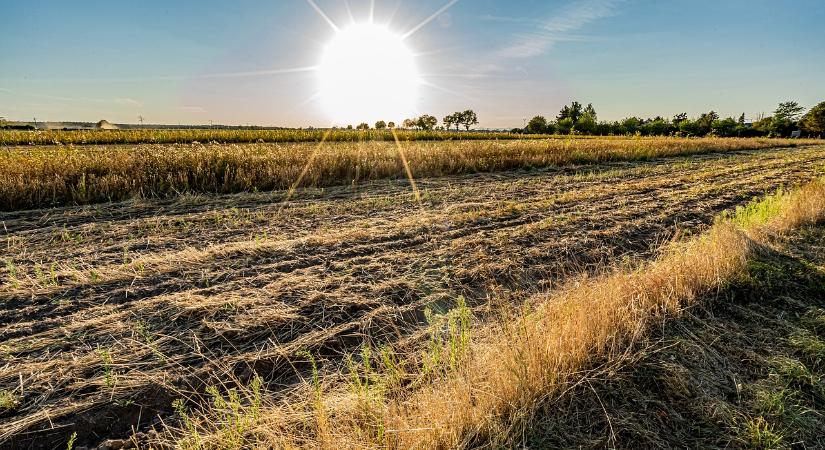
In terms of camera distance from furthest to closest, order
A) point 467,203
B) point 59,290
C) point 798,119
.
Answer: point 798,119 → point 467,203 → point 59,290

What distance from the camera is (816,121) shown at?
72125 millimetres

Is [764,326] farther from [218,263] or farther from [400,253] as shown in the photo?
[218,263]

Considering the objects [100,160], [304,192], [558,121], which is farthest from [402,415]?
[558,121]

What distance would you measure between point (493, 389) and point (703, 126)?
9973cm

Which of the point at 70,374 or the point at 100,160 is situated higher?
the point at 100,160

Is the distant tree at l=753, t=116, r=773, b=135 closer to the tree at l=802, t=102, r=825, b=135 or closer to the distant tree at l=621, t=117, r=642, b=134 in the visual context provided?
the tree at l=802, t=102, r=825, b=135

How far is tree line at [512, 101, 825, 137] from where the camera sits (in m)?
73.6

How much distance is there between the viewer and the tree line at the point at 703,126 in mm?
73625

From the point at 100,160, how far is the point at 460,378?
10.1 meters

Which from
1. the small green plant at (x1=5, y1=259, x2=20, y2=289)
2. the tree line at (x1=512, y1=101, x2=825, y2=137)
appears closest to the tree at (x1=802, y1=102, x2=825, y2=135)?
the tree line at (x1=512, y1=101, x2=825, y2=137)

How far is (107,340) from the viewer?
9.57ft

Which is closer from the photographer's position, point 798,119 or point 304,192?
point 304,192

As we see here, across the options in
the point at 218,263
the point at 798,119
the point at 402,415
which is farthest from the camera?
the point at 798,119

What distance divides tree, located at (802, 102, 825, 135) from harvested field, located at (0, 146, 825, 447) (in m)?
98.5
